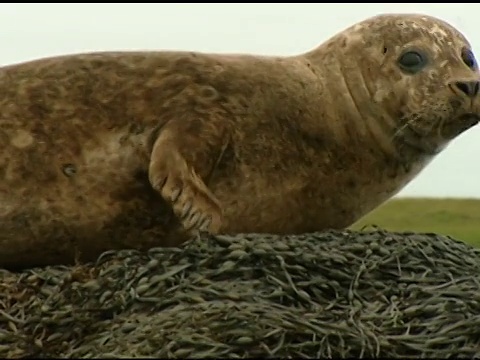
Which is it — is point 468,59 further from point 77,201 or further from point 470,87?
point 77,201

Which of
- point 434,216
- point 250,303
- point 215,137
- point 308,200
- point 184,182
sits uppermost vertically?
point 215,137

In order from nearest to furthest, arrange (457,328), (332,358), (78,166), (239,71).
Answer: (332,358), (457,328), (78,166), (239,71)

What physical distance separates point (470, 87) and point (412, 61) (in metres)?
0.33

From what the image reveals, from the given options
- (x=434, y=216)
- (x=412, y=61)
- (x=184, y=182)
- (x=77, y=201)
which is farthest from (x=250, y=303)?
(x=434, y=216)

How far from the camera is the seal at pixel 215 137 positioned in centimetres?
471

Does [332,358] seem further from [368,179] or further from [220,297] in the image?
[368,179]

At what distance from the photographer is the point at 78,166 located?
15.5 feet

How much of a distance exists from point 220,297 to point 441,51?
183 cm

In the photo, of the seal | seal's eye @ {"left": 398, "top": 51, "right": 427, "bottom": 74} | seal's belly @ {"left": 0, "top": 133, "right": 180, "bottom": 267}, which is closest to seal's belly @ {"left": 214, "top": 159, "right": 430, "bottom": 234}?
the seal

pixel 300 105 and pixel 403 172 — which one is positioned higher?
pixel 300 105

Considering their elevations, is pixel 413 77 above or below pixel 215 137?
above

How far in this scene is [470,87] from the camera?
15.8 ft

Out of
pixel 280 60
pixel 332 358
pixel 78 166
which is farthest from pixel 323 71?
pixel 332 358

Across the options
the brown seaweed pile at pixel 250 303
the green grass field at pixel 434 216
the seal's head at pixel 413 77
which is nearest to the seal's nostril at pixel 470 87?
the seal's head at pixel 413 77
